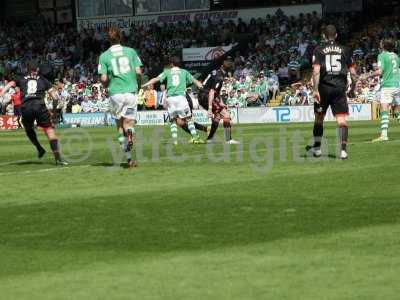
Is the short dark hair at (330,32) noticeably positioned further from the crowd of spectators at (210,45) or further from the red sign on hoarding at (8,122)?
the red sign on hoarding at (8,122)

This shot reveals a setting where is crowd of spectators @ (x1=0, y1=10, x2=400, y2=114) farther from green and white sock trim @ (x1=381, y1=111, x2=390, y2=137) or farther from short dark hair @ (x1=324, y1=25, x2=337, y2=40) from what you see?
short dark hair @ (x1=324, y1=25, x2=337, y2=40)

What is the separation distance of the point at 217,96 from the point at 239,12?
30.5m

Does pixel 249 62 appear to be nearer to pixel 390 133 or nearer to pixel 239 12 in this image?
pixel 239 12

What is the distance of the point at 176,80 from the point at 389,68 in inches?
204

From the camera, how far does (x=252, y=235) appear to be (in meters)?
10.4

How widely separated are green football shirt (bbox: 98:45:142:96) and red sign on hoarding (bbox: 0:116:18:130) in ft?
103

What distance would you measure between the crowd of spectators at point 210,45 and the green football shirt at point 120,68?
24732 mm

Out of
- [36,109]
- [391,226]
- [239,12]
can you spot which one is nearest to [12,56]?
[239,12]

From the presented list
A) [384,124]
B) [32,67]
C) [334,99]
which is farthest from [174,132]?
[334,99]

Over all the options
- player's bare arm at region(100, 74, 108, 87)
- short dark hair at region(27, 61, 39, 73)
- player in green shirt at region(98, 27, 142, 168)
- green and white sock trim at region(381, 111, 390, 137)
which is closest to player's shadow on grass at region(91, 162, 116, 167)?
player in green shirt at region(98, 27, 142, 168)

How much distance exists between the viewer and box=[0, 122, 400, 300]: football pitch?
8.16 metres

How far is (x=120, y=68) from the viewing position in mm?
17953

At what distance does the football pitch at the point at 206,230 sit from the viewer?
26.8 feet

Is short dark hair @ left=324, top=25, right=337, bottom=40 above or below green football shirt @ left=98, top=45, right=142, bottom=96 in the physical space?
above
